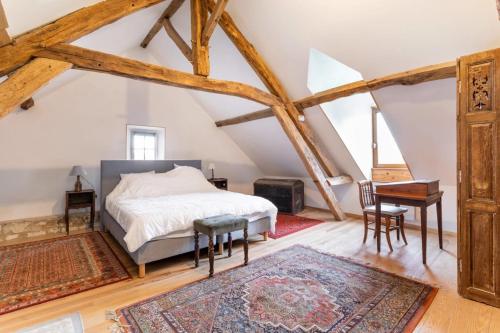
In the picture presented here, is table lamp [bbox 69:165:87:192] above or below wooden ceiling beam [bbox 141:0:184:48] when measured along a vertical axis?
below

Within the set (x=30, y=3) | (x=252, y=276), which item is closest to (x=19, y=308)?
(x=252, y=276)

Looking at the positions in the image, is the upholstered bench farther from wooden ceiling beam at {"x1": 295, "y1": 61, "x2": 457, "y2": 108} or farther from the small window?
the small window

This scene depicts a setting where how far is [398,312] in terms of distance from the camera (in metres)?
1.96

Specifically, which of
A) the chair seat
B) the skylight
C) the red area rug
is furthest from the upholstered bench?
the skylight

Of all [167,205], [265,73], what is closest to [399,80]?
[265,73]

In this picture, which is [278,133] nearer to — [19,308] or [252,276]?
[252,276]

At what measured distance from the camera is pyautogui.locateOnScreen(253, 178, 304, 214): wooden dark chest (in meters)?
5.34

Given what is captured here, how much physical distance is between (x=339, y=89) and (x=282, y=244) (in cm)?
224

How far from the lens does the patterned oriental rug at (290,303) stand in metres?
1.82

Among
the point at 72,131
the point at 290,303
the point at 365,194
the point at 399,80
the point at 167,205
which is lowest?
the point at 290,303

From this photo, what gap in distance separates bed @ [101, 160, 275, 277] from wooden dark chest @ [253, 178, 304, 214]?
1637 mm

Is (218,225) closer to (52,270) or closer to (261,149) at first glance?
(52,270)

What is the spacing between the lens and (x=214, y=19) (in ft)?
9.97

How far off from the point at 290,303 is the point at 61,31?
306 cm
